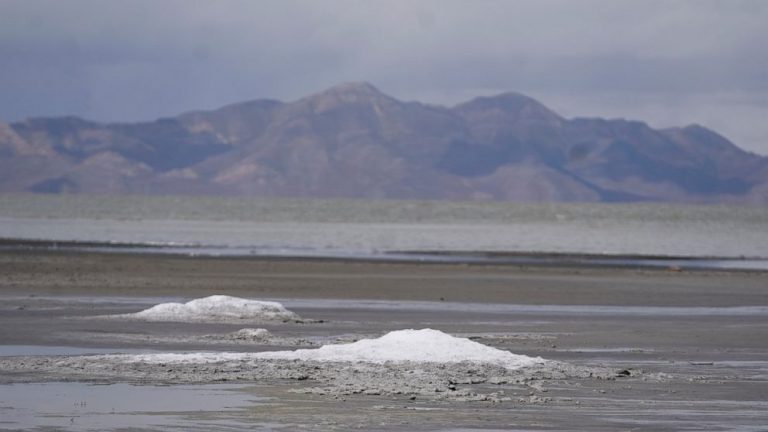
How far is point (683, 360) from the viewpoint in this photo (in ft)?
63.4

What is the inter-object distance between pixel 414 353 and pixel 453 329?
6.92 meters

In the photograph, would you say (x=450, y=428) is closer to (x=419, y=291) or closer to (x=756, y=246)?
(x=419, y=291)

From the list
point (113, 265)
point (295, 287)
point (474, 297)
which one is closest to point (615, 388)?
point (474, 297)

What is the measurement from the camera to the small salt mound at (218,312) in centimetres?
2438

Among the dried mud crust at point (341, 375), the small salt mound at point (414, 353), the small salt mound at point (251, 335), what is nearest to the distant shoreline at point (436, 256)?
the small salt mound at point (251, 335)

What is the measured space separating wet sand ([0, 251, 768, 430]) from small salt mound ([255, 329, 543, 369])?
0.89 meters

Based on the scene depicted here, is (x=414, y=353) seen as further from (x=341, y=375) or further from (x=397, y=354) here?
(x=341, y=375)

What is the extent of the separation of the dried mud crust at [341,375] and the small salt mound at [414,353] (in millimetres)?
205

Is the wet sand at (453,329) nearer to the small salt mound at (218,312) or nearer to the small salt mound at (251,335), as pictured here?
the small salt mound at (251,335)

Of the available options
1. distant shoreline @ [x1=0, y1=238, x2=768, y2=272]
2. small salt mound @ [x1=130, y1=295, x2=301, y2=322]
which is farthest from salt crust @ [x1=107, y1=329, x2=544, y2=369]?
distant shoreline @ [x1=0, y1=238, x2=768, y2=272]

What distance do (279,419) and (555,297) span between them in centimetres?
2206

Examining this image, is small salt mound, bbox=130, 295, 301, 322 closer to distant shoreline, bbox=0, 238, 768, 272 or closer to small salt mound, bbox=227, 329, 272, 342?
small salt mound, bbox=227, 329, 272, 342

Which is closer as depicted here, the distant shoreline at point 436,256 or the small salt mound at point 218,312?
the small salt mound at point 218,312

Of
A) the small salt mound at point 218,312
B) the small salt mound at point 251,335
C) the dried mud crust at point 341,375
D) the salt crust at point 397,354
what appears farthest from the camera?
the small salt mound at point 218,312
